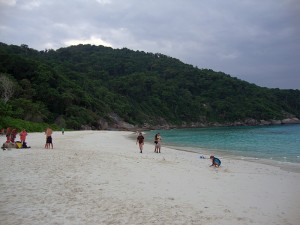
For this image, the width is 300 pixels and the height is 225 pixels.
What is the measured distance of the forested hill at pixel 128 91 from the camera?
259 feet

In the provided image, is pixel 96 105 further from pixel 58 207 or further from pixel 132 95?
pixel 58 207

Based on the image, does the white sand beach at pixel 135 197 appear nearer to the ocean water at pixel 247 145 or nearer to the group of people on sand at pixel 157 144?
the group of people on sand at pixel 157 144

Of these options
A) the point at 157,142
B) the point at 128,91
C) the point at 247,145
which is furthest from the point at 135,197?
the point at 128,91

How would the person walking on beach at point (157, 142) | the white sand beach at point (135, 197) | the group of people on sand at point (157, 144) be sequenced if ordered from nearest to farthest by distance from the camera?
the white sand beach at point (135, 197)
the group of people on sand at point (157, 144)
the person walking on beach at point (157, 142)

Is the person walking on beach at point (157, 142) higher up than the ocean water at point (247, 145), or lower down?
higher up

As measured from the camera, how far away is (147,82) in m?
141

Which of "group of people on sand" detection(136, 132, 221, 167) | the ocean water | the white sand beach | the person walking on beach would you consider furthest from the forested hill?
the white sand beach

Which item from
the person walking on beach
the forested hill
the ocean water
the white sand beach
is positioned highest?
the forested hill

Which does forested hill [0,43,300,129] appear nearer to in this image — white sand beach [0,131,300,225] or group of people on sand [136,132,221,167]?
group of people on sand [136,132,221,167]

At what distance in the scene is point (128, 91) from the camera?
435ft

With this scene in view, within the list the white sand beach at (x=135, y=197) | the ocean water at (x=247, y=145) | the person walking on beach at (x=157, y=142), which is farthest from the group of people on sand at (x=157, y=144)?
the ocean water at (x=247, y=145)

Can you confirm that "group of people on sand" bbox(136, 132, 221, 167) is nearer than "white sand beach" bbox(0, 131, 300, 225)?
No

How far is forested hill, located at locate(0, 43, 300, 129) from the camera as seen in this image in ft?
259

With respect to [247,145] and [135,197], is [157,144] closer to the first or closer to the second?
[135,197]
